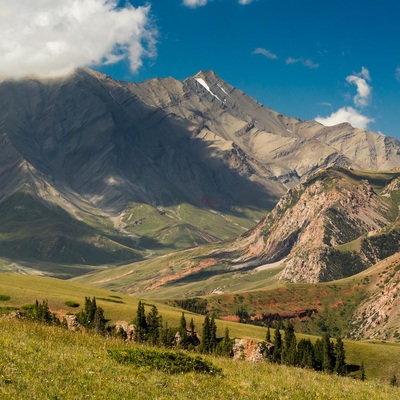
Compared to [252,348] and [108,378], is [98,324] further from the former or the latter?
[108,378]

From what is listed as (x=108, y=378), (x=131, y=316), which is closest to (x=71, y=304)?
(x=131, y=316)

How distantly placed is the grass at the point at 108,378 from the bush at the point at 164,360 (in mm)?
585

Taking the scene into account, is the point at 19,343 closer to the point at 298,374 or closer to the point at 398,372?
the point at 298,374

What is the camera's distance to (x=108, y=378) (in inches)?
957

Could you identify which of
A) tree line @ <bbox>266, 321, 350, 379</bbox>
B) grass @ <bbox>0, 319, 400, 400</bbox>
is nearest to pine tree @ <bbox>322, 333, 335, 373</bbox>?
tree line @ <bbox>266, 321, 350, 379</bbox>

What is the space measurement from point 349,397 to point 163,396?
974 centimetres

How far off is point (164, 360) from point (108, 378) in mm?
4890

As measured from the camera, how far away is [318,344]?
453 ft

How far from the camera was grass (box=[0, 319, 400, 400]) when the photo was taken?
72.4 ft

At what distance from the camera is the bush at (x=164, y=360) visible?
2800 cm

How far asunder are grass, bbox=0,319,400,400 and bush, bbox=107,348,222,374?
1.92 ft

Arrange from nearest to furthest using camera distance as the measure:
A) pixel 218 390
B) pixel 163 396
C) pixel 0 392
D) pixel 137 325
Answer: pixel 0 392 → pixel 163 396 → pixel 218 390 → pixel 137 325

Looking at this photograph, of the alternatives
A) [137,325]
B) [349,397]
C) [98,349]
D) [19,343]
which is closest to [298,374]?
[349,397]

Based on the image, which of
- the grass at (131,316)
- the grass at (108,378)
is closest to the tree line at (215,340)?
the grass at (131,316)
